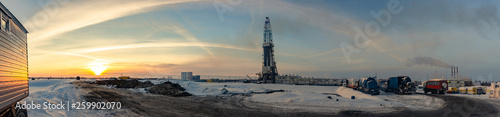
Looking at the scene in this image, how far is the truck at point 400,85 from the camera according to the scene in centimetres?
4494

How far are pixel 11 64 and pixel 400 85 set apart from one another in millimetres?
50516

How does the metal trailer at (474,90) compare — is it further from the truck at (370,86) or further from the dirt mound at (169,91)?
the dirt mound at (169,91)

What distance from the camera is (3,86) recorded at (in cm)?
836

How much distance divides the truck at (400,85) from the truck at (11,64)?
161 feet

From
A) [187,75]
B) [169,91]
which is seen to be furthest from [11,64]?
[187,75]

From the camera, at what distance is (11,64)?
949 cm

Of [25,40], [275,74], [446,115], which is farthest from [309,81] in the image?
[25,40]

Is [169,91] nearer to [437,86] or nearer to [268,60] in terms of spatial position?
[437,86]

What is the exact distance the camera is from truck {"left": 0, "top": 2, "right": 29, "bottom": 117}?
8500 mm

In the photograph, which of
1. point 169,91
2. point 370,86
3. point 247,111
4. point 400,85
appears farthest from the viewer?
point 400,85

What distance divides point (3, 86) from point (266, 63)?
306 feet

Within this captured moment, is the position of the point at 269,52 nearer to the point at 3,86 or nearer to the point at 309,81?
the point at 309,81

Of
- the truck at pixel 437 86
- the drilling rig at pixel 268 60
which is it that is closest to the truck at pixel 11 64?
the truck at pixel 437 86

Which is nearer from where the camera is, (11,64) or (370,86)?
(11,64)
